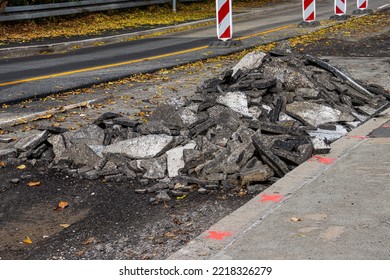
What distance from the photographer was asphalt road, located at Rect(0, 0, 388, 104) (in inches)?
498

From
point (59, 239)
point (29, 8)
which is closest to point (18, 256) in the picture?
point (59, 239)

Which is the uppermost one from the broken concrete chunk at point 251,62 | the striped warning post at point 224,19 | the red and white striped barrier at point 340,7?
the broken concrete chunk at point 251,62

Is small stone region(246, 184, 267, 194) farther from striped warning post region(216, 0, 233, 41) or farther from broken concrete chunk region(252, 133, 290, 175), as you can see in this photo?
striped warning post region(216, 0, 233, 41)

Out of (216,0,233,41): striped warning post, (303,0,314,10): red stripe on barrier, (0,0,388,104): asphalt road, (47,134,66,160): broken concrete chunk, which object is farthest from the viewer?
(303,0,314,10): red stripe on barrier

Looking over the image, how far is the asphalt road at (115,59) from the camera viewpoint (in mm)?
12648

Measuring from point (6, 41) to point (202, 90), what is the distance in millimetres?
12324

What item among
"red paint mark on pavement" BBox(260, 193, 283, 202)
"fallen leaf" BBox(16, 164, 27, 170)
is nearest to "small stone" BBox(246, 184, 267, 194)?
"red paint mark on pavement" BBox(260, 193, 283, 202)

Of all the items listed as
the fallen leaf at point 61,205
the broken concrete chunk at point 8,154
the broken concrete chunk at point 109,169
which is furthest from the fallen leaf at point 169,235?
the broken concrete chunk at point 8,154

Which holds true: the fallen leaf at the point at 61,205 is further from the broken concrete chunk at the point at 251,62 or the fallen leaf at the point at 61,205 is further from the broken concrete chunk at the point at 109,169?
the broken concrete chunk at the point at 251,62

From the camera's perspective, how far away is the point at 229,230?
5133 millimetres

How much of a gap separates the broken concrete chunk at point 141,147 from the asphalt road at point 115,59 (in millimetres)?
4491

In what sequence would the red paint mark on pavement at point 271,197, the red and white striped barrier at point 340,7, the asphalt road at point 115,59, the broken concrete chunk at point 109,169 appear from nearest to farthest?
the red paint mark on pavement at point 271,197, the broken concrete chunk at point 109,169, the asphalt road at point 115,59, the red and white striped barrier at point 340,7

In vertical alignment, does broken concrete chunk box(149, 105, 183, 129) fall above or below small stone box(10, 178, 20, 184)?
above

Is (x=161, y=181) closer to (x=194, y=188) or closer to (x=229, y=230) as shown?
(x=194, y=188)
